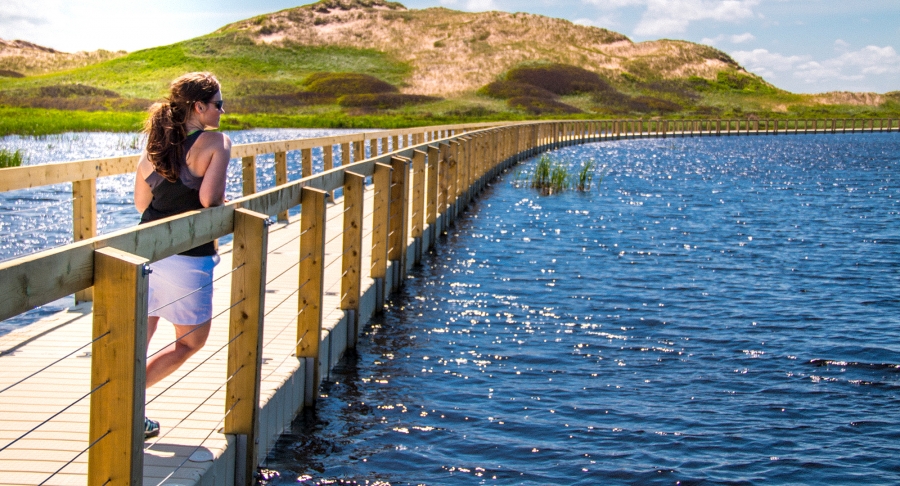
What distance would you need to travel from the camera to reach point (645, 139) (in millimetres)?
77250

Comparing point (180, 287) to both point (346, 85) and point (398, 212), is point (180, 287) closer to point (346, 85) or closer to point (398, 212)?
point (398, 212)

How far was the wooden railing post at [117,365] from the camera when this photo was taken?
11.3 feet

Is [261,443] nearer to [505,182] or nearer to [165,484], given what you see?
[165,484]

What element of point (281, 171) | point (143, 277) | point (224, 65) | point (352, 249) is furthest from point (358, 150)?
point (224, 65)

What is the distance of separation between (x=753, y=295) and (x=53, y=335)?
861 centimetres

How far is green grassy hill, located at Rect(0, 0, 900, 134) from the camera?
105m

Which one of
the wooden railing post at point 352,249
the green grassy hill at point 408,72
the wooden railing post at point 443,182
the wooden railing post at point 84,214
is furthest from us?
the green grassy hill at point 408,72

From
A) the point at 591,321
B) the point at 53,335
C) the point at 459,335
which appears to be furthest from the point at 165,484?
the point at 591,321

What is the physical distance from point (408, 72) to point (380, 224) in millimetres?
130040

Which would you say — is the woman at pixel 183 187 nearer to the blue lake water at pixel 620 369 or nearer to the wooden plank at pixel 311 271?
the blue lake water at pixel 620 369

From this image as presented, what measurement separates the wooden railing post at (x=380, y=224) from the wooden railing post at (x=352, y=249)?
1327 mm

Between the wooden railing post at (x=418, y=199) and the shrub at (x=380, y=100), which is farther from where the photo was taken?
the shrub at (x=380, y=100)

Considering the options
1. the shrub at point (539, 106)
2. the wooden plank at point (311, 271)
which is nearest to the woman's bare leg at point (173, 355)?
the wooden plank at point (311, 271)

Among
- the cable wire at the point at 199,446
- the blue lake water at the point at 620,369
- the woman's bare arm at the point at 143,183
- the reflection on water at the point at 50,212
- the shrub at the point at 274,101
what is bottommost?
the blue lake water at the point at 620,369
